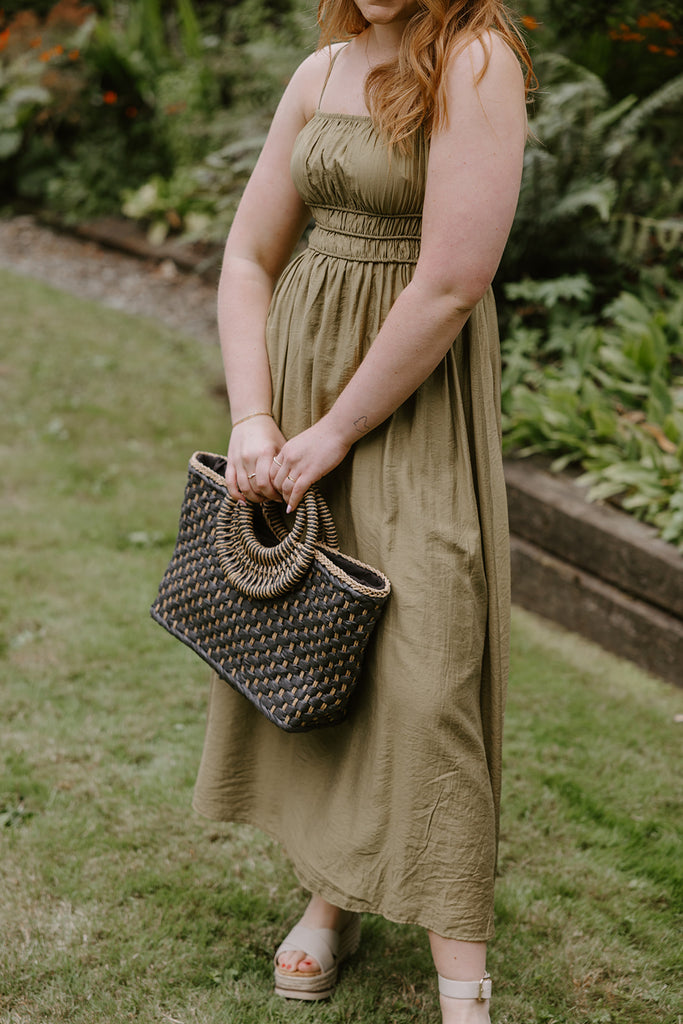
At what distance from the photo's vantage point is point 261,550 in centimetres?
176

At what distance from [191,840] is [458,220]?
5.80 ft

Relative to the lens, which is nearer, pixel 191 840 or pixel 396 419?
pixel 396 419

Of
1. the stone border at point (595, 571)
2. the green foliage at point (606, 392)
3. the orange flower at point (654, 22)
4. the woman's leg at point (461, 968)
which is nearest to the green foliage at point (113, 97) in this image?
the orange flower at point (654, 22)

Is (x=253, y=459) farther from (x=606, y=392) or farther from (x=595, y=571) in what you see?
(x=606, y=392)

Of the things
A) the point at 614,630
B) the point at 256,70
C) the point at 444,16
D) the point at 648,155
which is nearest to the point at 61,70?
the point at 256,70

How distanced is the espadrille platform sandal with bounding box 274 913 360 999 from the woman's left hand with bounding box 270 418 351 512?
1.02 meters

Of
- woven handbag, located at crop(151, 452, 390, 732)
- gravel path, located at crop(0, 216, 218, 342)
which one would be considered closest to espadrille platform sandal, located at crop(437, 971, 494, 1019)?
woven handbag, located at crop(151, 452, 390, 732)

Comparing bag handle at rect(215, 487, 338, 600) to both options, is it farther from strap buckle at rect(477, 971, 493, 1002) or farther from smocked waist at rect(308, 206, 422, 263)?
strap buckle at rect(477, 971, 493, 1002)

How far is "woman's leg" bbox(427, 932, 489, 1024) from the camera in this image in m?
1.80

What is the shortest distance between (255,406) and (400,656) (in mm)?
545

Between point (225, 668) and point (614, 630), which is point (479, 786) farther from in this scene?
point (614, 630)

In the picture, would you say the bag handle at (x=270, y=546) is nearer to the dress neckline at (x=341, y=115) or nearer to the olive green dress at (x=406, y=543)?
the olive green dress at (x=406, y=543)

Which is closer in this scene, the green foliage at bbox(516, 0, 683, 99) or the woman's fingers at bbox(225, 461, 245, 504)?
the woman's fingers at bbox(225, 461, 245, 504)

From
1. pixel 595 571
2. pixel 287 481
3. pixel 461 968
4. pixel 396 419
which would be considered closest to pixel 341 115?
pixel 396 419
